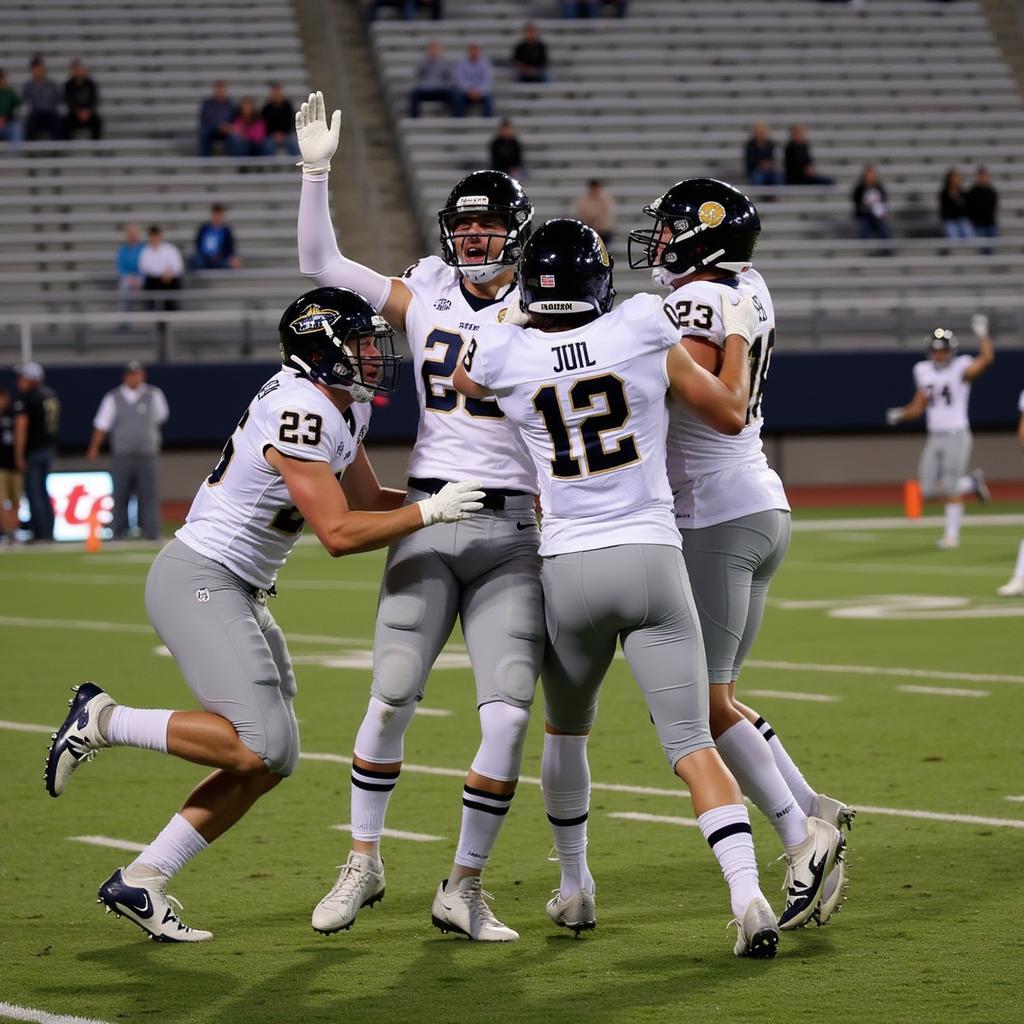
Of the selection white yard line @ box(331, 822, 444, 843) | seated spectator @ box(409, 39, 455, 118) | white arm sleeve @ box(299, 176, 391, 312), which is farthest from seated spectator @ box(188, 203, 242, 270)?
white arm sleeve @ box(299, 176, 391, 312)

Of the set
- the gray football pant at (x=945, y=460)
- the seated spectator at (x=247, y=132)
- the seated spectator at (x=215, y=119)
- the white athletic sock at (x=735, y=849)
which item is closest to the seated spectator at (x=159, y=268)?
the seated spectator at (x=247, y=132)

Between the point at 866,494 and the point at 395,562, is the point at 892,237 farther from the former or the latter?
the point at 395,562

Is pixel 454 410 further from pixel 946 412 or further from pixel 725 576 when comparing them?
pixel 946 412

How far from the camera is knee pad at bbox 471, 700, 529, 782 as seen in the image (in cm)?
495

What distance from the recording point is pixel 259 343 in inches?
844

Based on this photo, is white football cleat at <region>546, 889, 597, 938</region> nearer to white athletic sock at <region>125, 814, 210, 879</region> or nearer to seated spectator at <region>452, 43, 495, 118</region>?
white athletic sock at <region>125, 814, 210, 879</region>

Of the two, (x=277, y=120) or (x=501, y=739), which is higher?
(x=277, y=120)

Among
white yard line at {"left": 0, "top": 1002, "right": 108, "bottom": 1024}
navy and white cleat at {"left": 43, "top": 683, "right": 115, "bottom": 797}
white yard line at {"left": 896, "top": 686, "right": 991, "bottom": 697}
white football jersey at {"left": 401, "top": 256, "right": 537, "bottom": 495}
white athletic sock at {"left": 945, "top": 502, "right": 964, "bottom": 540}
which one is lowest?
white athletic sock at {"left": 945, "top": 502, "right": 964, "bottom": 540}

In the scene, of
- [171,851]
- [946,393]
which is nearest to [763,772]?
[171,851]

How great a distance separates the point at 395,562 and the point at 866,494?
1839cm

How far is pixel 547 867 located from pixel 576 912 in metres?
0.84

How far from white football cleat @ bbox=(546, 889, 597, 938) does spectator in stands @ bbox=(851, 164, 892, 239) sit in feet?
66.6

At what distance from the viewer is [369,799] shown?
513cm

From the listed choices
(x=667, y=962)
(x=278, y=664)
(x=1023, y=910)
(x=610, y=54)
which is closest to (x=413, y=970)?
(x=667, y=962)
